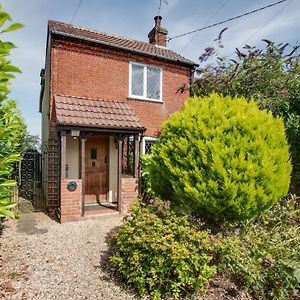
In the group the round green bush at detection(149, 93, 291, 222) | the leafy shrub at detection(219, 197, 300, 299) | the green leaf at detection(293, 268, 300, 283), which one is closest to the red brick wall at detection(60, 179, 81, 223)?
the round green bush at detection(149, 93, 291, 222)

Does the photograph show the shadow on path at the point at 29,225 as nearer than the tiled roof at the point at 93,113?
Yes

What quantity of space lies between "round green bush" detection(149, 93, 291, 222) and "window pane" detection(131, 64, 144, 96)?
18.9 ft

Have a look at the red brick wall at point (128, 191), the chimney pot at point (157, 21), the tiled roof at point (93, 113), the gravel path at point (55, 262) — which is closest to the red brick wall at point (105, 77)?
the tiled roof at point (93, 113)

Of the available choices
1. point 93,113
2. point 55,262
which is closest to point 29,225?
point 55,262

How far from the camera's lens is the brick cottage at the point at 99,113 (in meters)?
7.97

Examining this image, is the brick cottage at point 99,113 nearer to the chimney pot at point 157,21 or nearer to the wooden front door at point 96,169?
the wooden front door at point 96,169

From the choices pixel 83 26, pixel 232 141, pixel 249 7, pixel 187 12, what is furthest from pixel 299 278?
pixel 83 26

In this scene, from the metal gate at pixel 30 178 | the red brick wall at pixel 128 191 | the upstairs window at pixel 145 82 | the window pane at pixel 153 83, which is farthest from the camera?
the window pane at pixel 153 83

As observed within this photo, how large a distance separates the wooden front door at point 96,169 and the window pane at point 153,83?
293 centimetres

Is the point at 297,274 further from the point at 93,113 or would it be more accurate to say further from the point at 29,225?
the point at 93,113

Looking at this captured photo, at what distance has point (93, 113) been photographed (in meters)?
8.62

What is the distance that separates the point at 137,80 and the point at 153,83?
2.60ft

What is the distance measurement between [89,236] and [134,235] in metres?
2.71

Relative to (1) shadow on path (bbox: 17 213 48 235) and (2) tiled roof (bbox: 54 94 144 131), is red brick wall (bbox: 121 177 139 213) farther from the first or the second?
(1) shadow on path (bbox: 17 213 48 235)
